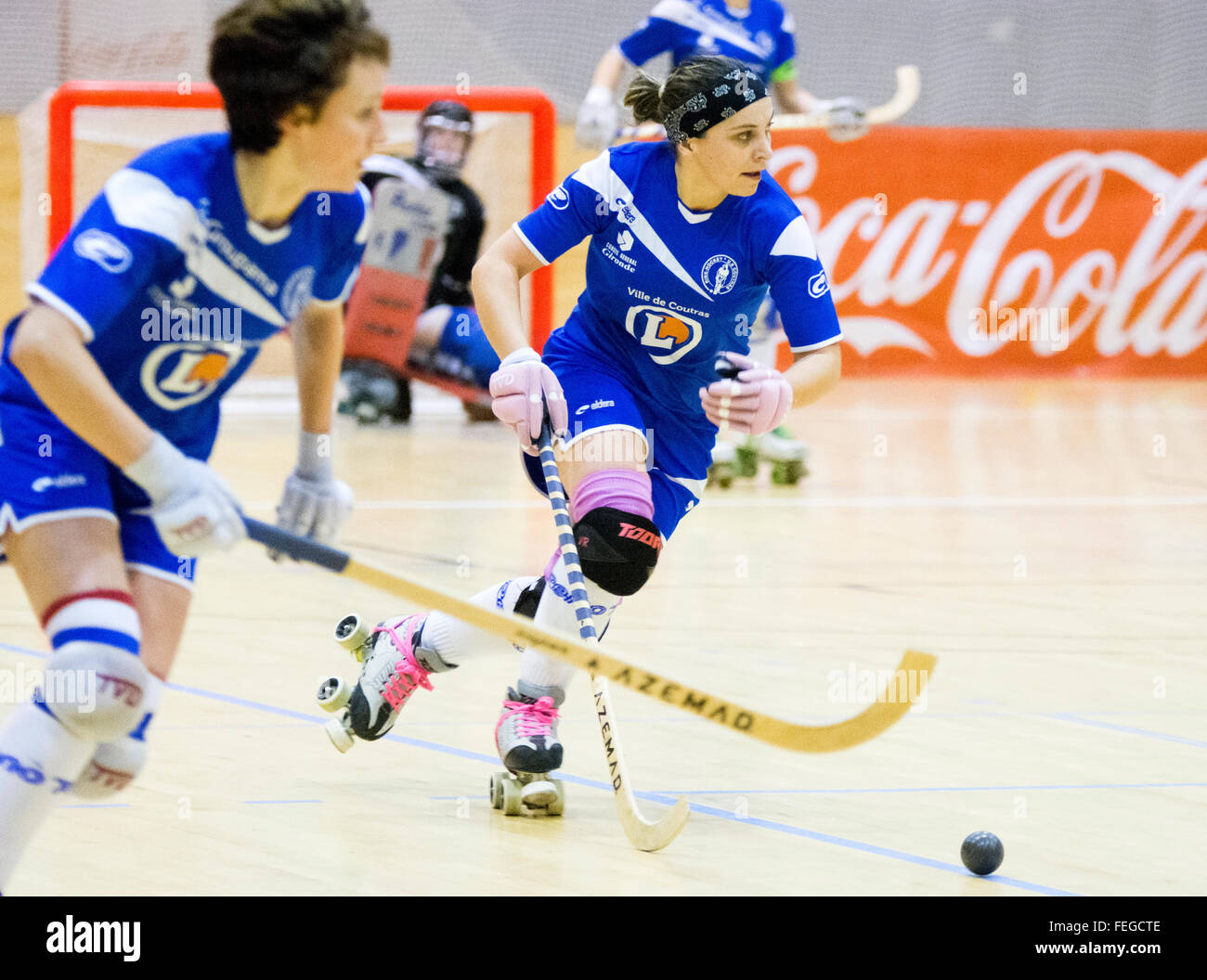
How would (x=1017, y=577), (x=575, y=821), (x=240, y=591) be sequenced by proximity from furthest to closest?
(x=1017, y=577), (x=240, y=591), (x=575, y=821)

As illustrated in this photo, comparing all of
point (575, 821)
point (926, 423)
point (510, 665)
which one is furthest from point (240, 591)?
point (926, 423)

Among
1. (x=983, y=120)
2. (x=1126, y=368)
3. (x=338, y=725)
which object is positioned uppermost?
(x=338, y=725)

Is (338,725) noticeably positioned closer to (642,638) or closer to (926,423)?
(642,638)

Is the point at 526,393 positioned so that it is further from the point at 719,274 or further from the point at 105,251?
the point at 105,251

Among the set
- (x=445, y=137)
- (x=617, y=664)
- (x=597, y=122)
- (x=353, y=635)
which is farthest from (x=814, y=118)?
(x=617, y=664)

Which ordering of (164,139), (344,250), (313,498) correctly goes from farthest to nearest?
1. (164,139)
2. (313,498)
3. (344,250)

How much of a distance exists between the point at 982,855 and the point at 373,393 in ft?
24.1

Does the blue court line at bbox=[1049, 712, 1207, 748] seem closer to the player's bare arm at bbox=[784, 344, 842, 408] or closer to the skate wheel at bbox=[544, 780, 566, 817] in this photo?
the player's bare arm at bbox=[784, 344, 842, 408]

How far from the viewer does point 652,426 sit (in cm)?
352

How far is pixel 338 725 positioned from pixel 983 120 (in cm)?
1095

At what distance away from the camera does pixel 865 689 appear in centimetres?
416

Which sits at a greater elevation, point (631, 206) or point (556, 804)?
point (631, 206)

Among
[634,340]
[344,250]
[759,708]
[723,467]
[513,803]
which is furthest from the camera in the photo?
[723,467]

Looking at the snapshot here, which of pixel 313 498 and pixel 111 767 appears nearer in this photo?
pixel 111 767
